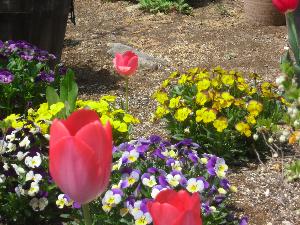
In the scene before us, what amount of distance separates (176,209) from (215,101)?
287cm

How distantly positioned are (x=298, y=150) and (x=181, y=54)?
2646mm

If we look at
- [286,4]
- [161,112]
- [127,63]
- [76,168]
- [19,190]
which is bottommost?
[161,112]

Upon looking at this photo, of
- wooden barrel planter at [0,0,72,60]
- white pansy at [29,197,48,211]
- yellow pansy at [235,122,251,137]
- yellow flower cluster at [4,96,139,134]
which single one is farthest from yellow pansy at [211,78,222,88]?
wooden barrel planter at [0,0,72,60]

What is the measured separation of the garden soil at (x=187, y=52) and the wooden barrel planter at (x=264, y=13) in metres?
0.13

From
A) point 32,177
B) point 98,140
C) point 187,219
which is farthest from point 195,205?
point 32,177

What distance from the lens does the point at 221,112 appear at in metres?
3.96

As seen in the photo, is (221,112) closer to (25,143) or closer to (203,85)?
(203,85)

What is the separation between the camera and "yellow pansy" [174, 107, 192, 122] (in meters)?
3.84

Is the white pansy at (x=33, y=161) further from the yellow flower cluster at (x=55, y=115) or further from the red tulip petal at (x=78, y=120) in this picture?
the red tulip petal at (x=78, y=120)

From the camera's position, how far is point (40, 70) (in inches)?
178

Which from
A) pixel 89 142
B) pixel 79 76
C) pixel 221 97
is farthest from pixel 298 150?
pixel 89 142

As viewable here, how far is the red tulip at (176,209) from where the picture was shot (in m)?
1.02

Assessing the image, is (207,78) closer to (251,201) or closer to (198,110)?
(198,110)

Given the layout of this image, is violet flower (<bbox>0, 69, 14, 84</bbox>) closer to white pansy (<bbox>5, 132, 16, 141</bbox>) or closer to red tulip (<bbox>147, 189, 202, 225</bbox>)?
white pansy (<bbox>5, 132, 16, 141</bbox>)
